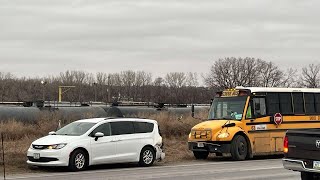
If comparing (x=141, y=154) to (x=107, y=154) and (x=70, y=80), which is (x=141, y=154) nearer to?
(x=107, y=154)

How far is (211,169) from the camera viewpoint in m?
17.1

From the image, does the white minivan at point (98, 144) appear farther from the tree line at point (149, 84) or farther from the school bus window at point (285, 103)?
the tree line at point (149, 84)

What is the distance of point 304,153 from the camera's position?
1000 centimetres

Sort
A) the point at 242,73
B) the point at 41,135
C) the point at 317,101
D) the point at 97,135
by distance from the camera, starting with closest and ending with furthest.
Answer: the point at 97,135 < the point at 317,101 < the point at 41,135 < the point at 242,73

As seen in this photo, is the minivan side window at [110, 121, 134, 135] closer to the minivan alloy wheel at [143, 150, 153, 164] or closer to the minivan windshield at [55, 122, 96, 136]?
the minivan windshield at [55, 122, 96, 136]

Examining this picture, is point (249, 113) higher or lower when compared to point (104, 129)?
higher

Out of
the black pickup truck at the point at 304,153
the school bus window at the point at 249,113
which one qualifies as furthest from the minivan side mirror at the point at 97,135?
the black pickup truck at the point at 304,153

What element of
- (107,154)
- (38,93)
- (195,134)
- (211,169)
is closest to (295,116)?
(195,134)

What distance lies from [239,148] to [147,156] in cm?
451

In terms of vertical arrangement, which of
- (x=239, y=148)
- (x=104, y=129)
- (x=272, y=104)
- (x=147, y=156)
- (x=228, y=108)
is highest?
(x=272, y=104)

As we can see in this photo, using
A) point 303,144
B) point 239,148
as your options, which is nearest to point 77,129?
point 239,148

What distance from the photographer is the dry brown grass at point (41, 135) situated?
61.8 ft

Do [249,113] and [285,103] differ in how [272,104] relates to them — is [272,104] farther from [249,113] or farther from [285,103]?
[249,113]

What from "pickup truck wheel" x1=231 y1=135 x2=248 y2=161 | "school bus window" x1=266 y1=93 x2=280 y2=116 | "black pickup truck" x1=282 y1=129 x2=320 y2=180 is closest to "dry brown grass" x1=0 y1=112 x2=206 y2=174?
"pickup truck wheel" x1=231 y1=135 x2=248 y2=161
